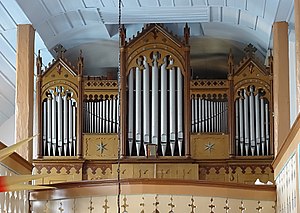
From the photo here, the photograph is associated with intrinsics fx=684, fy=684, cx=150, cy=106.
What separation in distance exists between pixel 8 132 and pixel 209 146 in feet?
14.8

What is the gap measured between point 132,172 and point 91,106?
127 cm

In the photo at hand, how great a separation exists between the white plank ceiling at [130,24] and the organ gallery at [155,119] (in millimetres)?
419

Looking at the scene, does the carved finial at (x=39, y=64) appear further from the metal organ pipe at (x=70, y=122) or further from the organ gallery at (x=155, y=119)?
the metal organ pipe at (x=70, y=122)

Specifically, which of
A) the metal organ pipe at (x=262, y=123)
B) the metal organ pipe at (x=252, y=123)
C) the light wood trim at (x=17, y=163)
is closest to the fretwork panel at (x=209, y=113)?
the metal organ pipe at (x=252, y=123)

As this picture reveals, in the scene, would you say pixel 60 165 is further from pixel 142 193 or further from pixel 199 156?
pixel 142 193

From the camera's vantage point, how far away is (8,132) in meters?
13.0

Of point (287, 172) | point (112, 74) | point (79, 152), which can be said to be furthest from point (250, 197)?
point (112, 74)

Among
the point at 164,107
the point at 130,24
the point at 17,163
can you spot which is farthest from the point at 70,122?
the point at 17,163

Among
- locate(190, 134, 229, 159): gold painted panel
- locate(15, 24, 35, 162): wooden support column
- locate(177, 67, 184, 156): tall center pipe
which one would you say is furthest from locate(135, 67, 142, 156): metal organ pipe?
locate(15, 24, 35, 162): wooden support column

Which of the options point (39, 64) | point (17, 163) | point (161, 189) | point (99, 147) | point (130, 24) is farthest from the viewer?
point (130, 24)

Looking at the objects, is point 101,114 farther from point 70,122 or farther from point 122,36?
point 122,36

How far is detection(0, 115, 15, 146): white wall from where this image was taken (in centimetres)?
1289

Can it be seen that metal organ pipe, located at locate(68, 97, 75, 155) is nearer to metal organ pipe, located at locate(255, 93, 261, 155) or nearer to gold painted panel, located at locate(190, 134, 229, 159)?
gold painted panel, located at locate(190, 134, 229, 159)

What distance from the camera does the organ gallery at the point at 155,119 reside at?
10141 mm
